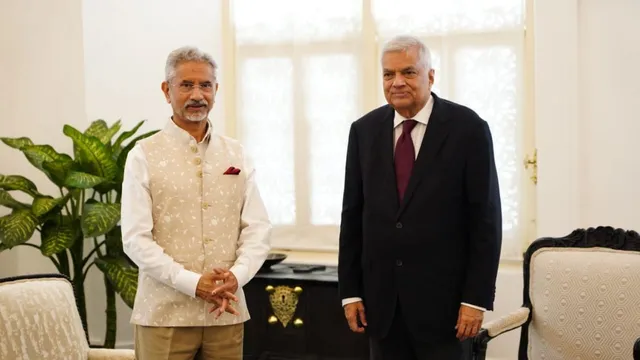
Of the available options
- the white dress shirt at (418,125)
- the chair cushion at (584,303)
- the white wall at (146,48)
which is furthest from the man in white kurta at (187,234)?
the white wall at (146,48)

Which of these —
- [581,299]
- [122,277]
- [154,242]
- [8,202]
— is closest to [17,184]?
[8,202]

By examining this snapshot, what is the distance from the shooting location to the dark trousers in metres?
2.07

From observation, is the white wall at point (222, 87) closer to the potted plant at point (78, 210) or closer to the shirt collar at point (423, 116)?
the potted plant at point (78, 210)

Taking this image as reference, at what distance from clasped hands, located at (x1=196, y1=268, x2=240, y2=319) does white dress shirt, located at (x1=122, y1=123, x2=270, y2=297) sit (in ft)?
0.06

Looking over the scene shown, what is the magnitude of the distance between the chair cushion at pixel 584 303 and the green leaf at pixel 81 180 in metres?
2.02

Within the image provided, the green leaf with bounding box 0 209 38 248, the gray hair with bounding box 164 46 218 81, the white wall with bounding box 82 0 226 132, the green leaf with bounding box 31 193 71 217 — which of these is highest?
the white wall with bounding box 82 0 226 132

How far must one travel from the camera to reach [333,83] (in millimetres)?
4023

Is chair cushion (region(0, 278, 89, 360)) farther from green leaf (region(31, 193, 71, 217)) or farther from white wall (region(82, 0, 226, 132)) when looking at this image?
white wall (region(82, 0, 226, 132))

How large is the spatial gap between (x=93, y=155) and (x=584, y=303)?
2.36 m

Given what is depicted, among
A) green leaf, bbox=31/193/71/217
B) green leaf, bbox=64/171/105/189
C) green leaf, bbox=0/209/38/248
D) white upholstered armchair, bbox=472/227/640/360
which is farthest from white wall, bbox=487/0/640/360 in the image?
green leaf, bbox=0/209/38/248

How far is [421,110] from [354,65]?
1897 millimetres

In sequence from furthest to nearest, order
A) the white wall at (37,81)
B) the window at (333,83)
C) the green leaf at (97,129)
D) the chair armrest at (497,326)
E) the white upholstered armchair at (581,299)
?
the white wall at (37,81) → the green leaf at (97,129) → the window at (333,83) → the white upholstered armchair at (581,299) → the chair armrest at (497,326)

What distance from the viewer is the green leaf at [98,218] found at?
3373 millimetres

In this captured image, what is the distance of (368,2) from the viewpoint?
3.94m
